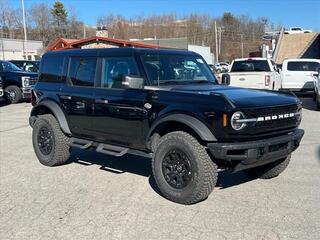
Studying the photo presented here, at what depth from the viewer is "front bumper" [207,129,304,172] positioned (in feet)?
17.0

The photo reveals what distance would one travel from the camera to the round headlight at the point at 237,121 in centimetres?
514

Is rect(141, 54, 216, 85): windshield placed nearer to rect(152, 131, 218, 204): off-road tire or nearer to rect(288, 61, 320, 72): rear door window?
rect(152, 131, 218, 204): off-road tire

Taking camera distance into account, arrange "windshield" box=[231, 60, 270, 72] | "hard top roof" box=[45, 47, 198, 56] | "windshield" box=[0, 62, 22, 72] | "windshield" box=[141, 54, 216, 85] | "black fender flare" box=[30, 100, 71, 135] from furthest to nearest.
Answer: "windshield" box=[0, 62, 22, 72], "windshield" box=[231, 60, 270, 72], "black fender flare" box=[30, 100, 71, 135], "hard top roof" box=[45, 47, 198, 56], "windshield" box=[141, 54, 216, 85]

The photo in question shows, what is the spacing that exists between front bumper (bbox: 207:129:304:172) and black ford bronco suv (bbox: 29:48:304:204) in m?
0.01

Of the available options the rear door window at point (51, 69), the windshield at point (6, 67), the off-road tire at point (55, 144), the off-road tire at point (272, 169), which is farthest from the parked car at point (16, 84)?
the off-road tire at point (272, 169)

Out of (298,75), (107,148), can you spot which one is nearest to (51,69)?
(107,148)

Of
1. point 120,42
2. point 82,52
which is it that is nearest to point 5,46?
point 120,42

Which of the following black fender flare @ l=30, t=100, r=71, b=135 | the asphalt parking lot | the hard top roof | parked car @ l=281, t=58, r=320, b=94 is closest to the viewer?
the asphalt parking lot

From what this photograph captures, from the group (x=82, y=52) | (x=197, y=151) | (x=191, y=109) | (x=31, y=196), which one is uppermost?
(x=82, y=52)

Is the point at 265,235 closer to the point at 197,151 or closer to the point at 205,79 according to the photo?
the point at 197,151

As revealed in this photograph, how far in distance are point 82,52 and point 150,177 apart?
2.27m

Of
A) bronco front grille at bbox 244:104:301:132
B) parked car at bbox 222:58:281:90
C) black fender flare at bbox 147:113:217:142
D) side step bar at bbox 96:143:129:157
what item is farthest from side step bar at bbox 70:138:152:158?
parked car at bbox 222:58:281:90

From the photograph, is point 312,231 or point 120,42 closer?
point 312,231

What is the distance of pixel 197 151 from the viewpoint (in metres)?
5.40
